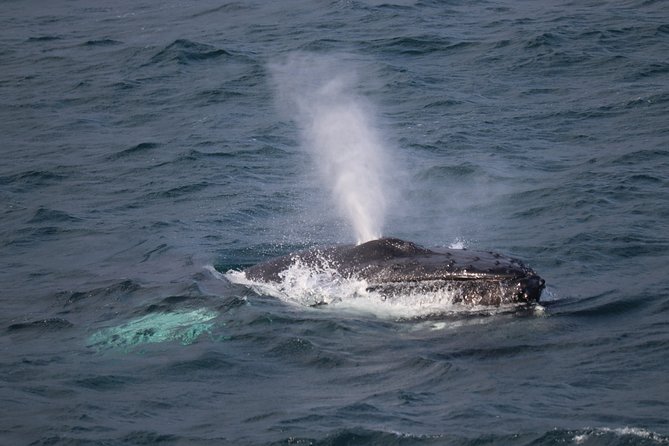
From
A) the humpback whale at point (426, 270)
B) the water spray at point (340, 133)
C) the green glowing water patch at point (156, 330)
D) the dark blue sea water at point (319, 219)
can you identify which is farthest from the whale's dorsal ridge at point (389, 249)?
the green glowing water patch at point (156, 330)

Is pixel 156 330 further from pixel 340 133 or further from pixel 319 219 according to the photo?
pixel 340 133

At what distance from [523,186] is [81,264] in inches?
374

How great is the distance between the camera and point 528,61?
32.6 meters

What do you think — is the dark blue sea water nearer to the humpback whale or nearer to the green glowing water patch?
the green glowing water patch

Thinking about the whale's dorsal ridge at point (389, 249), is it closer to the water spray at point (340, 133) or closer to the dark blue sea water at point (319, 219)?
the dark blue sea water at point (319, 219)

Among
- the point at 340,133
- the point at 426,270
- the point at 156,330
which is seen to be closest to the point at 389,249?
the point at 426,270

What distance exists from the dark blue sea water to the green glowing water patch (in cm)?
5

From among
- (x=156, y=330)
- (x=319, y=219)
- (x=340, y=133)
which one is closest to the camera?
(x=156, y=330)

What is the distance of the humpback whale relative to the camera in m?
16.0

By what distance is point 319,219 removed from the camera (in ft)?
75.9

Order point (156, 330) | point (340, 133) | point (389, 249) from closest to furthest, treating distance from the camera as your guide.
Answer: point (156, 330) < point (389, 249) < point (340, 133)

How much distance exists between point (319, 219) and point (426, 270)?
669cm

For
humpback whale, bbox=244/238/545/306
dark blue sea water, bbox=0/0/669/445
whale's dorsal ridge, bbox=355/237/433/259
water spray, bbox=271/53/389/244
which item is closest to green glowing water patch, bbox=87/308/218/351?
dark blue sea water, bbox=0/0/669/445

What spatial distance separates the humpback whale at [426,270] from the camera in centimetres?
1598
